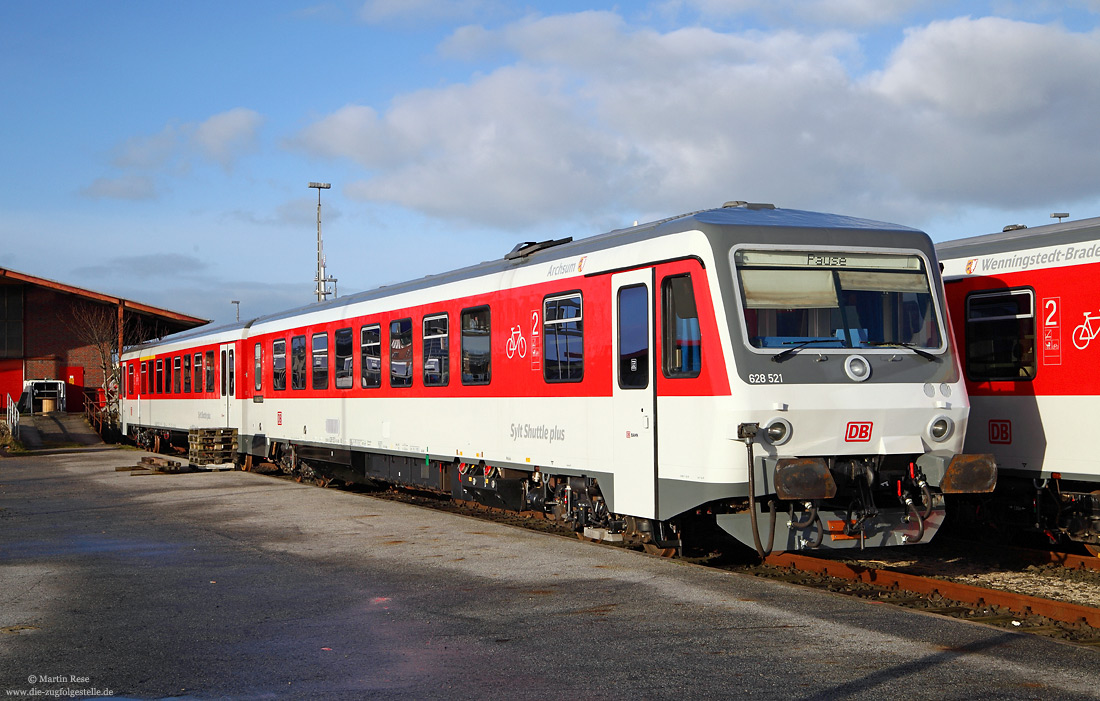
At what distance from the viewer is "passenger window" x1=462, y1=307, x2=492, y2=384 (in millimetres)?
13977

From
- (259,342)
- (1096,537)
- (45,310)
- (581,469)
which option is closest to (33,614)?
(581,469)

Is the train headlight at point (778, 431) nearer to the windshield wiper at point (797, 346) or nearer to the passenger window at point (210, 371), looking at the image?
the windshield wiper at point (797, 346)

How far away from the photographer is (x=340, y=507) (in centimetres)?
1667

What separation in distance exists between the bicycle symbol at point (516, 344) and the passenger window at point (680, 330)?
9.75 ft

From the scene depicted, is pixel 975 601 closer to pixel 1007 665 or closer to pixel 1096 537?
pixel 1007 665

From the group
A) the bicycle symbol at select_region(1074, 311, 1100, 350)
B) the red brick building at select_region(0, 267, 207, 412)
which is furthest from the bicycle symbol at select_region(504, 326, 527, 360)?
the red brick building at select_region(0, 267, 207, 412)

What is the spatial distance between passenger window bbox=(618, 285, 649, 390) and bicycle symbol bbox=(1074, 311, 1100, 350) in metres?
4.47

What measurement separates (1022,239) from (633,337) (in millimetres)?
4568

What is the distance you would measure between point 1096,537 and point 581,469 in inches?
224

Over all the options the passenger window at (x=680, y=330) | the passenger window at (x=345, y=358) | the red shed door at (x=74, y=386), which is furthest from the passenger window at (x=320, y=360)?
the red shed door at (x=74, y=386)

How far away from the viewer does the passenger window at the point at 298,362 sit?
69.0 ft

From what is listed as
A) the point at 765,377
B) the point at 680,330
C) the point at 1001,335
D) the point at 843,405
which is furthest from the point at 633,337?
the point at 1001,335

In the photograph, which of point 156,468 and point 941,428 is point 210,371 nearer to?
point 156,468

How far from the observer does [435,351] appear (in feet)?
51.1
